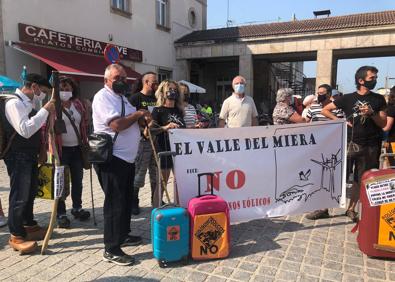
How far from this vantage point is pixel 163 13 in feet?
63.4

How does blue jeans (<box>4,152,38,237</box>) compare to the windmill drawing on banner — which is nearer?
blue jeans (<box>4,152,38,237</box>)

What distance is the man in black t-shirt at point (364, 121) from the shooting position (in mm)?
4156

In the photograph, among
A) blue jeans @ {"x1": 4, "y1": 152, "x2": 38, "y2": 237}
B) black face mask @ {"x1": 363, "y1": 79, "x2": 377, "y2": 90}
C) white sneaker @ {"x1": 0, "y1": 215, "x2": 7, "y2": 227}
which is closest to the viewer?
blue jeans @ {"x1": 4, "y1": 152, "x2": 38, "y2": 237}

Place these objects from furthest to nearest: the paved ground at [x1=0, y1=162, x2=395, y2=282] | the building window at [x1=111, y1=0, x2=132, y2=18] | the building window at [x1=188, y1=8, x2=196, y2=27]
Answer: the building window at [x1=188, y1=8, x2=196, y2=27] < the building window at [x1=111, y1=0, x2=132, y2=18] < the paved ground at [x1=0, y1=162, x2=395, y2=282]

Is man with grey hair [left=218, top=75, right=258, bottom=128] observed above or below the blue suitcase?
above

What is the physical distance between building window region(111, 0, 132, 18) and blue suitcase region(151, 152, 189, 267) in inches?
546

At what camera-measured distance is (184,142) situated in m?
3.92

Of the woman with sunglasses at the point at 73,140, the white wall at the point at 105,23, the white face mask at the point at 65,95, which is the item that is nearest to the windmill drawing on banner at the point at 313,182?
the woman with sunglasses at the point at 73,140

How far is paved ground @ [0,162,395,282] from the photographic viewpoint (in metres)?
3.21

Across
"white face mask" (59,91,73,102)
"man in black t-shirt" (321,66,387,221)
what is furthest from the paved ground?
"white face mask" (59,91,73,102)

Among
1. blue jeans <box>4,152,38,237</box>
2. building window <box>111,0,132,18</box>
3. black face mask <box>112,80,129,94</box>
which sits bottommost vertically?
blue jeans <box>4,152,38,237</box>

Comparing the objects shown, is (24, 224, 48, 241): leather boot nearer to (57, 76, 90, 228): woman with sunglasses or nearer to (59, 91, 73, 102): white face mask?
(57, 76, 90, 228): woman with sunglasses

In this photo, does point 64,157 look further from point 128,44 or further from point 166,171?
point 128,44

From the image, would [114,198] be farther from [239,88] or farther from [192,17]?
[192,17]
